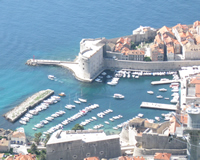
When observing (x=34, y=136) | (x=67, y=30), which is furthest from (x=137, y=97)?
(x=67, y=30)

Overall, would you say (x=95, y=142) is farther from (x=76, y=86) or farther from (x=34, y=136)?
(x=76, y=86)

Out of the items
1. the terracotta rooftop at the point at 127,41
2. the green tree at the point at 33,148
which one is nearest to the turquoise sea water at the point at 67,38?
the green tree at the point at 33,148

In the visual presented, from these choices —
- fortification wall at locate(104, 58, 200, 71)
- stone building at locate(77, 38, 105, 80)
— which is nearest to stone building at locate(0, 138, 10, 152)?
stone building at locate(77, 38, 105, 80)

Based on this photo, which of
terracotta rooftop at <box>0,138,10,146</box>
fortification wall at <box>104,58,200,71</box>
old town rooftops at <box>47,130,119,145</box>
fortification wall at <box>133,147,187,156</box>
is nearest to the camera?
fortification wall at <box>133,147,187,156</box>

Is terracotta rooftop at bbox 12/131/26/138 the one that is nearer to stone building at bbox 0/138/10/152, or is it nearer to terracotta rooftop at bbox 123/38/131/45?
stone building at bbox 0/138/10/152

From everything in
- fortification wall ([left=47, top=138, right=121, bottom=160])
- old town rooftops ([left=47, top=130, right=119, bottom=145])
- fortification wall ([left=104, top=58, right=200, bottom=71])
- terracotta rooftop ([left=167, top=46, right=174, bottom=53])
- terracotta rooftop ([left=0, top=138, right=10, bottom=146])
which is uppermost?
terracotta rooftop ([left=167, top=46, right=174, bottom=53])

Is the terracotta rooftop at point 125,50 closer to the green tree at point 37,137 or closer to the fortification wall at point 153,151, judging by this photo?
the green tree at point 37,137

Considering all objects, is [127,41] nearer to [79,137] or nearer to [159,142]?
[79,137]
